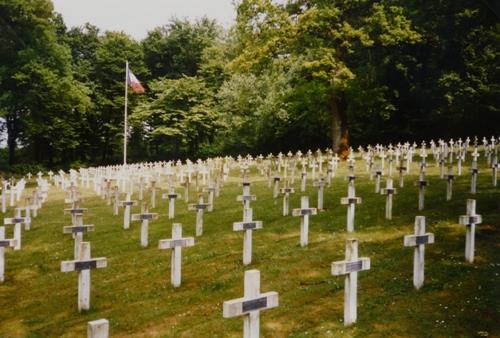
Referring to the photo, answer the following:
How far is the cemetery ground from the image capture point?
7.70 m

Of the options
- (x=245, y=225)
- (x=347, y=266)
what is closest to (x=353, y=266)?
(x=347, y=266)

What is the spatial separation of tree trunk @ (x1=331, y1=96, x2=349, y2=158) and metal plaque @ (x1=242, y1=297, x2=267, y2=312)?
27768 mm

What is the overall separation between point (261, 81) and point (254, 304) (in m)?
42.3

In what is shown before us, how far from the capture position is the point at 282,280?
9.73m

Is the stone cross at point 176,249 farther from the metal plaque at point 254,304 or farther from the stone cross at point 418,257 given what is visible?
the metal plaque at point 254,304

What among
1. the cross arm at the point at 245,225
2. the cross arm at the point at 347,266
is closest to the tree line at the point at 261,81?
the cross arm at the point at 245,225

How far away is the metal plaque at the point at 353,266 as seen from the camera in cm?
749

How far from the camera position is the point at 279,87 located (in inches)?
1791

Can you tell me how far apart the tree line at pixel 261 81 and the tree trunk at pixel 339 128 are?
0.30ft

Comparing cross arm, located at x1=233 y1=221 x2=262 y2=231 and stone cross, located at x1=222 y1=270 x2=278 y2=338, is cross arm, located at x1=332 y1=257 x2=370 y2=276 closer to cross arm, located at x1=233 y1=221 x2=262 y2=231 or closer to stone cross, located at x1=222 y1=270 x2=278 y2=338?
stone cross, located at x1=222 y1=270 x2=278 y2=338

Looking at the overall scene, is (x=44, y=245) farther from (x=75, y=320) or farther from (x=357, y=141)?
(x=357, y=141)

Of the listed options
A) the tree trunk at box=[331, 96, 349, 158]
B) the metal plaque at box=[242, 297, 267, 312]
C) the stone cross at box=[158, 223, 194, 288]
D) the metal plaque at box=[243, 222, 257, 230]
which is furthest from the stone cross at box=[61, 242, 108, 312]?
the tree trunk at box=[331, 96, 349, 158]

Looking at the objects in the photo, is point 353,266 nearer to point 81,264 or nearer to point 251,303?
point 251,303

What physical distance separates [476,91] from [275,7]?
14.6 meters
